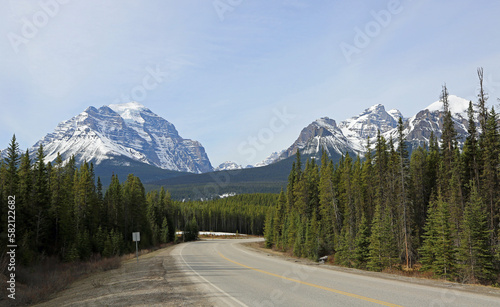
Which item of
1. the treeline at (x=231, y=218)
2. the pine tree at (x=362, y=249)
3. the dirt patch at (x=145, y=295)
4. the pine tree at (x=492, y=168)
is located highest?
the pine tree at (x=492, y=168)

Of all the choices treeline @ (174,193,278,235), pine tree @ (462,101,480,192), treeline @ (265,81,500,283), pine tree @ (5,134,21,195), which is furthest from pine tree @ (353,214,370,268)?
treeline @ (174,193,278,235)

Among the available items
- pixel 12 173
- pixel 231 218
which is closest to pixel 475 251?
pixel 12 173

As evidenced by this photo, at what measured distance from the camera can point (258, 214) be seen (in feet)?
443

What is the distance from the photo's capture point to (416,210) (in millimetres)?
46281

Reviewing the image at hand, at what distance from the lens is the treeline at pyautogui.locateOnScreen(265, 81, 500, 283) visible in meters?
27.2

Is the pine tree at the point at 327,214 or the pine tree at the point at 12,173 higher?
the pine tree at the point at 12,173

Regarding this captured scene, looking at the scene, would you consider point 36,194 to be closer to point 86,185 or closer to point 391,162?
point 86,185

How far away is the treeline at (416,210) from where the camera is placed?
1073 inches

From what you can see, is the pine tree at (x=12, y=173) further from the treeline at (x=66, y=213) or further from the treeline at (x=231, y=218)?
the treeline at (x=231, y=218)

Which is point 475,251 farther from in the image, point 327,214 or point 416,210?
point 327,214

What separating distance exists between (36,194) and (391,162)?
1696 inches

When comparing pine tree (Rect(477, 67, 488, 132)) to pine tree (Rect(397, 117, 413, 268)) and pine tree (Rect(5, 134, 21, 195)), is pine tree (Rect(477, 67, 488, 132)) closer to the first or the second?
pine tree (Rect(397, 117, 413, 268))

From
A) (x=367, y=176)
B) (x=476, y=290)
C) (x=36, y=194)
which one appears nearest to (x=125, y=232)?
(x=36, y=194)

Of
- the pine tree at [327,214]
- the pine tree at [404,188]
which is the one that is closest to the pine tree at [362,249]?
the pine tree at [404,188]
